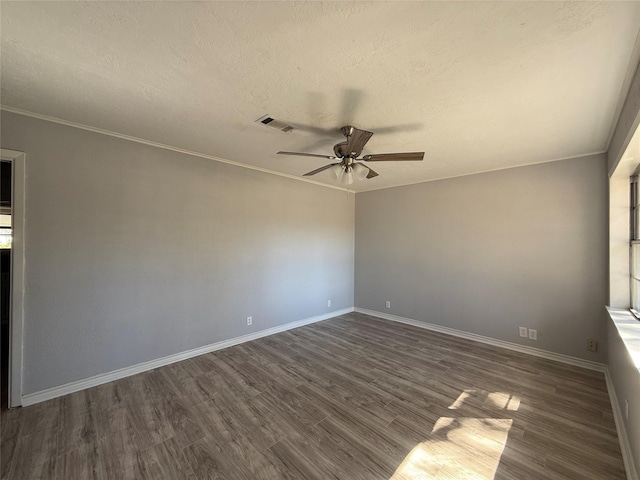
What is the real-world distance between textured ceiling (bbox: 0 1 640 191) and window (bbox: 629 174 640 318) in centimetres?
57

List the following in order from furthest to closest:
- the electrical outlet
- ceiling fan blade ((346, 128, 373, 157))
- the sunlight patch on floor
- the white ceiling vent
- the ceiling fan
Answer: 1. the white ceiling vent
2. the ceiling fan
3. ceiling fan blade ((346, 128, 373, 157))
4. the electrical outlet
5. the sunlight patch on floor

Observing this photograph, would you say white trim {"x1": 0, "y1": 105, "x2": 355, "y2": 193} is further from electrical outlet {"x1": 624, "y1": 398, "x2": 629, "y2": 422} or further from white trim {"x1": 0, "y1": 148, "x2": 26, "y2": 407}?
electrical outlet {"x1": 624, "y1": 398, "x2": 629, "y2": 422}

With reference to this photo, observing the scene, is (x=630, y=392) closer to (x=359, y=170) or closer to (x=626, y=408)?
(x=626, y=408)

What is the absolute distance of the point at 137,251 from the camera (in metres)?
2.82

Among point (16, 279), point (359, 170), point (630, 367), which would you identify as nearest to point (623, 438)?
point (630, 367)

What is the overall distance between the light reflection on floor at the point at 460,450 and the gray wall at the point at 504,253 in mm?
1598

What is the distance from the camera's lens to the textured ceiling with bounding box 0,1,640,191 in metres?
1.24

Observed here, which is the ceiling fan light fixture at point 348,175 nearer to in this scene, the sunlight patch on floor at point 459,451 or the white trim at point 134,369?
the sunlight patch on floor at point 459,451

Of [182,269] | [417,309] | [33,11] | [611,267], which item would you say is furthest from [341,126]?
[417,309]

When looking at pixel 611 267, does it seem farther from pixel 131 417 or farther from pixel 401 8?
pixel 131 417

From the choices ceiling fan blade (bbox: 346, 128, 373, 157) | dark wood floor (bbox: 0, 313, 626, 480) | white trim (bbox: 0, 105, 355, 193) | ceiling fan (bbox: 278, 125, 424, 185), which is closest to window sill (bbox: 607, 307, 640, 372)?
dark wood floor (bbox: 0, 313, 626, 480)

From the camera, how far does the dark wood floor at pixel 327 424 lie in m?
1.66

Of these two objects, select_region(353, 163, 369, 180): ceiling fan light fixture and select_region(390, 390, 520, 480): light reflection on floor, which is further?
select_region(353, 163, 369, 180): ceiling fan light fixture

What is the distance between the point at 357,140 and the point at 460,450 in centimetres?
240
